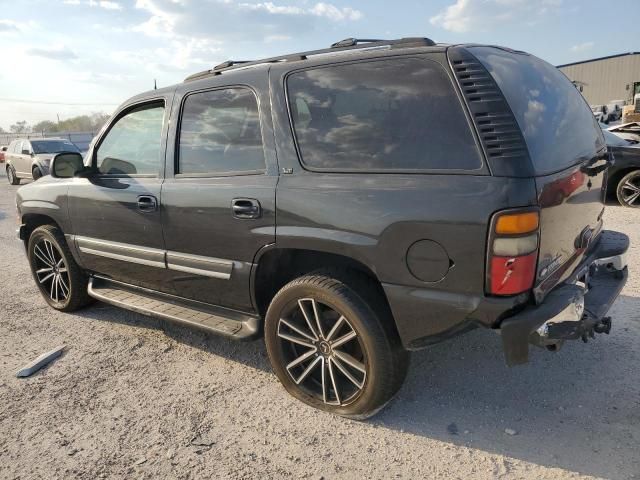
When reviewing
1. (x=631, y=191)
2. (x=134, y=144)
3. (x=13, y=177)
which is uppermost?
(x=134, y=144)

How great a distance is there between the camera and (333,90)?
2.56m

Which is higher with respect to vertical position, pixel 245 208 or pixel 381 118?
pixel 381 118

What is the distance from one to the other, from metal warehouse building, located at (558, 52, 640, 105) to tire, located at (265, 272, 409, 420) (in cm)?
4598

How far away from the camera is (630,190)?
7543mm

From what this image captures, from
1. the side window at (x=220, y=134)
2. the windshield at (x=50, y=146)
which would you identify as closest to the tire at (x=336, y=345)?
the side window at (x=220, y=134)

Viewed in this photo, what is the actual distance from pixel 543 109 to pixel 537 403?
1.62 meters

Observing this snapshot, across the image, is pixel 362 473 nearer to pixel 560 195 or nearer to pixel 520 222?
pixel 520 222

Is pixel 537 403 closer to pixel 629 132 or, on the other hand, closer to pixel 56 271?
pixel 56 271

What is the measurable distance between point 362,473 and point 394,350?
603 mm

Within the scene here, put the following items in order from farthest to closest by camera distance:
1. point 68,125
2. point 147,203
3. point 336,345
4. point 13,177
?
point 68,125, point 13,177, point 147,203, point 336,345

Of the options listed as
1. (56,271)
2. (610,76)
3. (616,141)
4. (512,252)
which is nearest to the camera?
(512,252)

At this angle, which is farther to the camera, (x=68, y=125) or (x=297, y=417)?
(x=68, y=125)

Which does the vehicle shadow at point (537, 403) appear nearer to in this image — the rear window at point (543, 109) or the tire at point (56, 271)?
the rear window at point (543, 109)

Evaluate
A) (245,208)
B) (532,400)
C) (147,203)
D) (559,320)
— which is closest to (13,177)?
(147,203)
